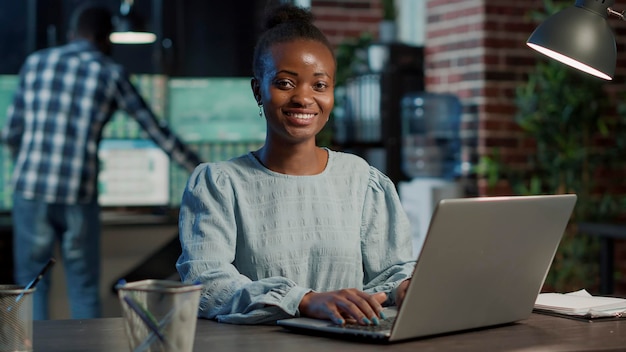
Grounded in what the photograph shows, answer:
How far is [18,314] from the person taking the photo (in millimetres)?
1290

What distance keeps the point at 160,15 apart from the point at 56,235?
1.44 meters

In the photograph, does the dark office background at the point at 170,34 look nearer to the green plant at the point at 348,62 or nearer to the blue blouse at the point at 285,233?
the green plant at the point at 348,62

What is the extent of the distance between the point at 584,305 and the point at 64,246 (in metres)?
2.73

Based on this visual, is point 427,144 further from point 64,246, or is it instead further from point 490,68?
point 64,246

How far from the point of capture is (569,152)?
16.4ft

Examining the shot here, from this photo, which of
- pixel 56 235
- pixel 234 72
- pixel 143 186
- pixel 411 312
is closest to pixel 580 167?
pixel 234 72

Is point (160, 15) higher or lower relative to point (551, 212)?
higher

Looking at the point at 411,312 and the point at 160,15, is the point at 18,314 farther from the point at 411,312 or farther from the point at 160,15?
the point at 160,15

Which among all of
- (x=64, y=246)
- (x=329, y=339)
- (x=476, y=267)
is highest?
(x=476, y=267)

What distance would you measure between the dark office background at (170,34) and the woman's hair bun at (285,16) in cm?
300

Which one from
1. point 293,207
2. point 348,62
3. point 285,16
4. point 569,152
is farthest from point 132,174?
point 293,207

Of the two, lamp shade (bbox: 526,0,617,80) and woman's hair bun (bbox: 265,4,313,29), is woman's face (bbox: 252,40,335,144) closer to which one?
woman's hair bun (bbox: 265,4,313,29)

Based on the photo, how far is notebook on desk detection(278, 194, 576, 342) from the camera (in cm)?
132

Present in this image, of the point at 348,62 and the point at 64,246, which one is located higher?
the point at 348,62
